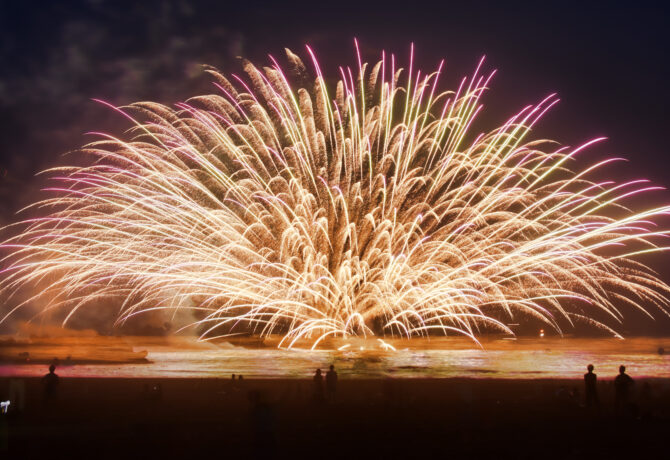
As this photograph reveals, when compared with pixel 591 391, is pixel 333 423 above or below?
below

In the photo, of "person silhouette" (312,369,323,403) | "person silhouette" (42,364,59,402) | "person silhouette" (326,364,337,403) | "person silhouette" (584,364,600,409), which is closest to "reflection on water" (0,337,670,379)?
"person silhouette" (326,364,337,403)

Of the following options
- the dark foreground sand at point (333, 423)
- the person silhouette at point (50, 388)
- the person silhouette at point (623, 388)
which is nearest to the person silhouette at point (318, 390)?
the dark foreground sand at point (333, 423)

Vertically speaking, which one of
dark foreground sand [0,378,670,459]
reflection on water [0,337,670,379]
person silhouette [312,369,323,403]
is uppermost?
reflection on water [0,337,670,379]

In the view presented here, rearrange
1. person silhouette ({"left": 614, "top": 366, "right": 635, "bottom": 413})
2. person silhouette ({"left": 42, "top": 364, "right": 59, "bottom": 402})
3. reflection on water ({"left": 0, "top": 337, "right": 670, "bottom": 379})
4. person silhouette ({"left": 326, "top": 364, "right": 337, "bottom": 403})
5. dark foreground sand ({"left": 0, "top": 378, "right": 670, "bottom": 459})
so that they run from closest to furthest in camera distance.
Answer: dark foreground sand ({"left": 0, "top": 378, "right": 670, "bottom": 459}) < person silhouette ({"left": 614, "top": 366, "right": 635, "bottom": 413}) < person silhouette ({"left": 42, "top": 364, "right": 59, "bottom": 402}) < person silhouette ({"left": 326, "top": 364, "right": 337, "bottom": 403}) < reflection on water ({"left": 0, "top": 337, "right": 670, "bottom": 379})

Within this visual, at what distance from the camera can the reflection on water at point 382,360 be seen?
26594mm

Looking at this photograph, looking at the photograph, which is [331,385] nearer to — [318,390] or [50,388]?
[318,390]

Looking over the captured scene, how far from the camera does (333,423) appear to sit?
47.4 feet

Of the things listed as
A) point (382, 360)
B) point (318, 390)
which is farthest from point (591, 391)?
point (382, 360)

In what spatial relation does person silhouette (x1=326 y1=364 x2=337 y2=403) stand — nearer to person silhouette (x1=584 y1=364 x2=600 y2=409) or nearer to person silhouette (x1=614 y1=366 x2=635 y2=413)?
person silhouette (x1=584 y1=364 x2=600 y2=409)

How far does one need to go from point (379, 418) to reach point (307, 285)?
39.7 feet

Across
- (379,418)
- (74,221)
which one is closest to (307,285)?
(74,221)

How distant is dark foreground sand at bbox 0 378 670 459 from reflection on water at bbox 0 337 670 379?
5086 millimetres

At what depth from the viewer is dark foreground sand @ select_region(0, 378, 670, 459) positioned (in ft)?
37.1

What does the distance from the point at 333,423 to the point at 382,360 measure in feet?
55.7
